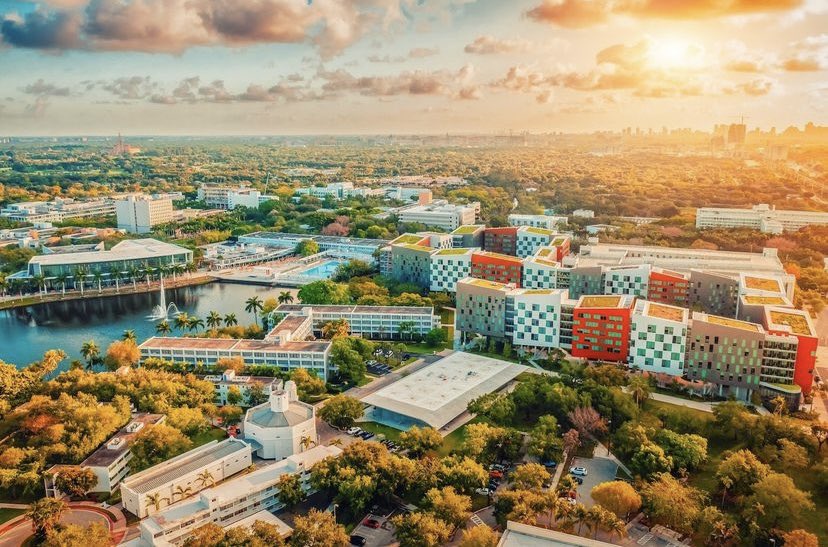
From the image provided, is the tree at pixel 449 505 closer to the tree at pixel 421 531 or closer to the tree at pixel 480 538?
the tree at pixel 421 531

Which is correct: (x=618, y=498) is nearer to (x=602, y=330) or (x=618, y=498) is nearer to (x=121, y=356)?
(x=602, y=330)

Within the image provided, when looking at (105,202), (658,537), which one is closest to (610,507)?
(658,537)

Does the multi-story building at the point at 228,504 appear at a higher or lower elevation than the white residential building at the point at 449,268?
lower

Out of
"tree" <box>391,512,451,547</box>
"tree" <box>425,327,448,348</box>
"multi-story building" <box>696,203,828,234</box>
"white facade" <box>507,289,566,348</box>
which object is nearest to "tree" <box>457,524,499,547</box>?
"tree" <box>391,512,451,547</box>

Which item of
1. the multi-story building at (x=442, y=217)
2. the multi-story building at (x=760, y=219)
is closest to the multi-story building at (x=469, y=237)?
the multi-story building at (x=442, y=217)

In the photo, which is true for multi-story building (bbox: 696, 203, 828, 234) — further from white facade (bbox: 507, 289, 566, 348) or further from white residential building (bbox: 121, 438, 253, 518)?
white residential building (bbox: 121, 438, 253, 518)

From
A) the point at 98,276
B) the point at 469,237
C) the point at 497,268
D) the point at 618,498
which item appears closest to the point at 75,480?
the point at 618,498

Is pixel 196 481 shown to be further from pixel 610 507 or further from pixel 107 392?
pixel 610 507
